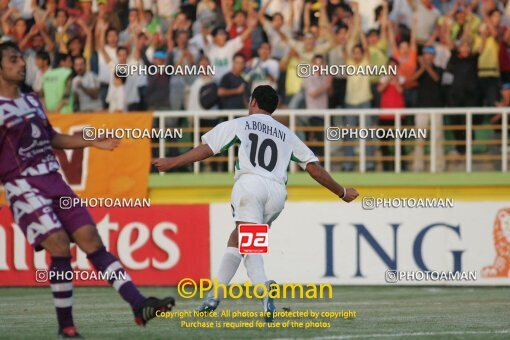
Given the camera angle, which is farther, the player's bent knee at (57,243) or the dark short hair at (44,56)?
the dark short hair at (44,56)

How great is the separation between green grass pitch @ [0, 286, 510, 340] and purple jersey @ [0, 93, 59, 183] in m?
1.33

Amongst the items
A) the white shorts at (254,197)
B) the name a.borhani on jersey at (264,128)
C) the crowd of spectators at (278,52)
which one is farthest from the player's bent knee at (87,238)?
the crowd of spectators at (278,52)

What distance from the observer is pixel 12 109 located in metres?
9.21

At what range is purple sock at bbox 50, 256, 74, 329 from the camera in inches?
364

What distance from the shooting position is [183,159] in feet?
33.5

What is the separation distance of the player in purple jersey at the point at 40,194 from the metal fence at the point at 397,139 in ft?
27.1

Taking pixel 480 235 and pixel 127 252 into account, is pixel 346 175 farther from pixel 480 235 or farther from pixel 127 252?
pixel 127 252

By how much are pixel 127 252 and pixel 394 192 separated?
13.0 ft

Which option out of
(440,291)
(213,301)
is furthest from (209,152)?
(440,291)

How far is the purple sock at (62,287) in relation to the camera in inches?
364

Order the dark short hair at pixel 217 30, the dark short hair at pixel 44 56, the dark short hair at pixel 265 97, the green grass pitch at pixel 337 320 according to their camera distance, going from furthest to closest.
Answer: the dark short hair at pixel 44 56
the dark short hair at pixel 217 30
the dark short hair at pixel 265 97
the green grass pitch at pixel 337 320

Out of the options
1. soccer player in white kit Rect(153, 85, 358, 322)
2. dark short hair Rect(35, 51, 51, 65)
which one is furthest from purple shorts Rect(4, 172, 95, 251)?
dark short hair Rect(35, 51, 51, 65)

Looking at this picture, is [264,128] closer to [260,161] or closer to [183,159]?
[260,161]

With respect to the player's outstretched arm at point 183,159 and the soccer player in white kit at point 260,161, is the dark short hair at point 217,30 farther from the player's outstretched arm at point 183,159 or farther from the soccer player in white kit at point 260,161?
the player's outstretched arm at point 183,159
